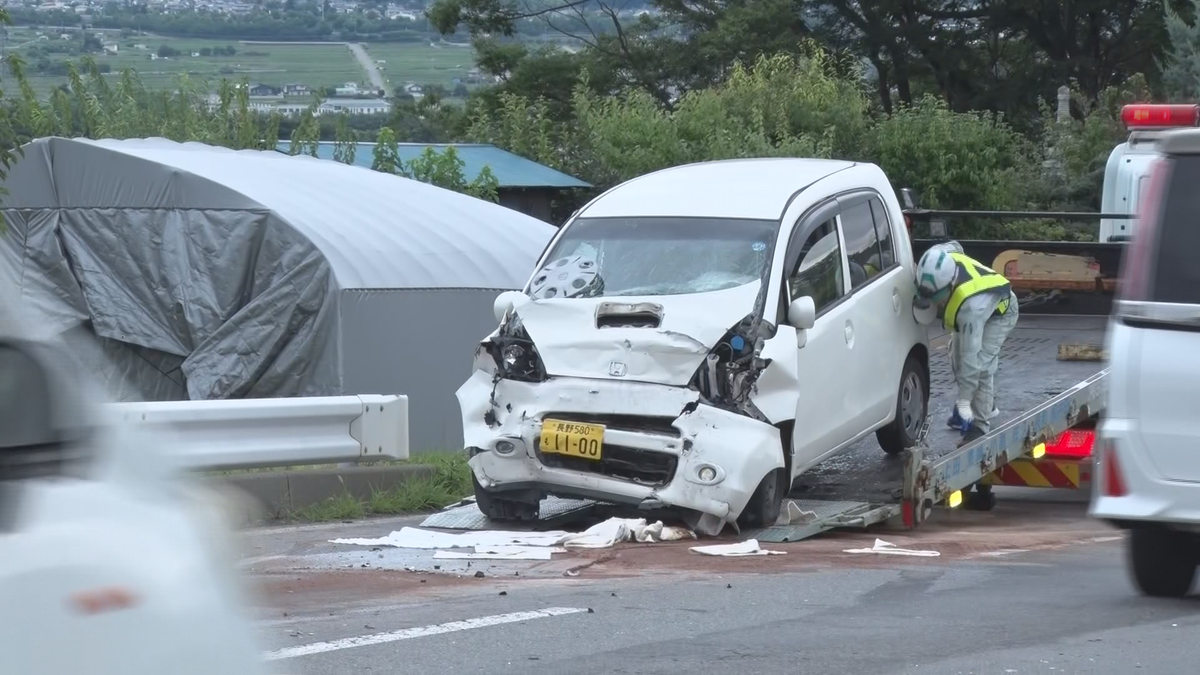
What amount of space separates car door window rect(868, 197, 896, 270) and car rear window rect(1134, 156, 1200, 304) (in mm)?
4160

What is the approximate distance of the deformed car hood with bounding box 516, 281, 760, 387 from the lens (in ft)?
30.0

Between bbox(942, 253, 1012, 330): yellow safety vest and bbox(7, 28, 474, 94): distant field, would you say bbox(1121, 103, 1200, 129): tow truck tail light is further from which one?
bbox(7, 28, 474, 94): distant field

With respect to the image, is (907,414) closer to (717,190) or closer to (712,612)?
(717,190)

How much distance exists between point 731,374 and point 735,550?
997 millimetres

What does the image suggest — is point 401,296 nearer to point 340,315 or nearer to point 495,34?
point 340,315

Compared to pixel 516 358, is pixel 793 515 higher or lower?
lower

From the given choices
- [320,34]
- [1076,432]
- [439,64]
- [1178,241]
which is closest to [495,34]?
[439,64]

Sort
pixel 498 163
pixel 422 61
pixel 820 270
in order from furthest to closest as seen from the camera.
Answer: pixel 422 61, pixel 498 163, pixel 820 270

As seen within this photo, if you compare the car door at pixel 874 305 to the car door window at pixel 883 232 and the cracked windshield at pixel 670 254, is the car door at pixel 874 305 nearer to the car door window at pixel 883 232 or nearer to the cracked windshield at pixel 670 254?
the car door window at pixel 883 232

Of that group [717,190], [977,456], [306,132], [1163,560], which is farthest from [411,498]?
[306,132]

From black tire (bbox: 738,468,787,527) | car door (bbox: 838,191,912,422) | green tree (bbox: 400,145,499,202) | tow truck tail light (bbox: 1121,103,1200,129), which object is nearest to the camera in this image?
black tire (bbox: 738,468,787,527)

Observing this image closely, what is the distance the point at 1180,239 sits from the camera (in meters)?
6.91

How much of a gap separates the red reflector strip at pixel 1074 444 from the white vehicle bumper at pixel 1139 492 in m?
5.27

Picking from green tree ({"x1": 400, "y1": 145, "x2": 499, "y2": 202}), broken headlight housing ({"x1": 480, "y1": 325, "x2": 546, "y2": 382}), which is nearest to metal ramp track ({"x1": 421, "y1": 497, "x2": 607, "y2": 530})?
broken headlight housing ({"x1": 480, "y1": 325, "x2": 546, "y2": 382})
